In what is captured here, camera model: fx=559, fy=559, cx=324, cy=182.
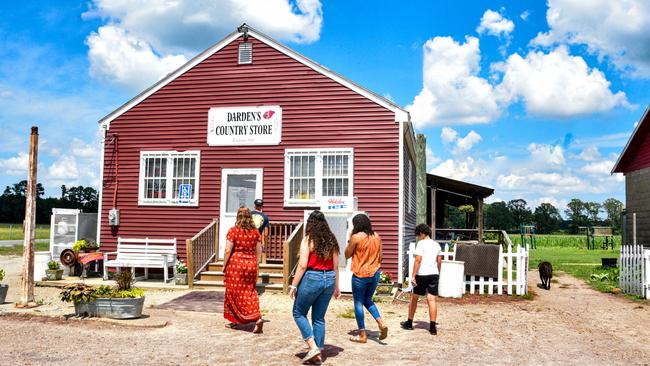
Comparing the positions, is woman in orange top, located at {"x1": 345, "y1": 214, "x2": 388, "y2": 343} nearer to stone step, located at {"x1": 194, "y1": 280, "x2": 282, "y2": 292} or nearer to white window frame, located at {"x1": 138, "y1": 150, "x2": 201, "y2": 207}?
stone step, located at {"x1": 194, "y1": 280, "x2": 282, "y2": 292}

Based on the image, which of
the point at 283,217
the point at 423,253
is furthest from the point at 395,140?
the point at 423,253

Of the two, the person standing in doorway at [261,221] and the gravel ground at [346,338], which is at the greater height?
the person standing in doorway at [261,221]

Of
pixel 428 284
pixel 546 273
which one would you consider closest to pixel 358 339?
pixel 428 284

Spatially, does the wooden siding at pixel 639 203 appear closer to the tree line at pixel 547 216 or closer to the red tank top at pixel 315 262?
the red tank top at pixel 315 262

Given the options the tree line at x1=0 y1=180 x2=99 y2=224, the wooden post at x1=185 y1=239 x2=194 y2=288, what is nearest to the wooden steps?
the wooden post at x1=185 y1=239 x2=194 y2=288

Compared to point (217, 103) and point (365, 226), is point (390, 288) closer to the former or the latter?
point (365, 226)

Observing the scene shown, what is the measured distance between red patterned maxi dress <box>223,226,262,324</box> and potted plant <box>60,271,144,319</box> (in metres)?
1.64

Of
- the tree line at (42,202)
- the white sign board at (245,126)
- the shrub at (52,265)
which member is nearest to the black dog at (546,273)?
the white sign board at (245,126)

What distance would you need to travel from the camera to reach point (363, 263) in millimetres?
7445

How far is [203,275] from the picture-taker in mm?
13594

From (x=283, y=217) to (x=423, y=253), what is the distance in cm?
662

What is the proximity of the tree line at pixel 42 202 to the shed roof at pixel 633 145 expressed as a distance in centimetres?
7841

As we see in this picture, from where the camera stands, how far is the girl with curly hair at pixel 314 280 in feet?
20.5

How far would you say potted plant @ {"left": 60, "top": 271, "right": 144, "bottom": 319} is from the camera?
8.94 meters
